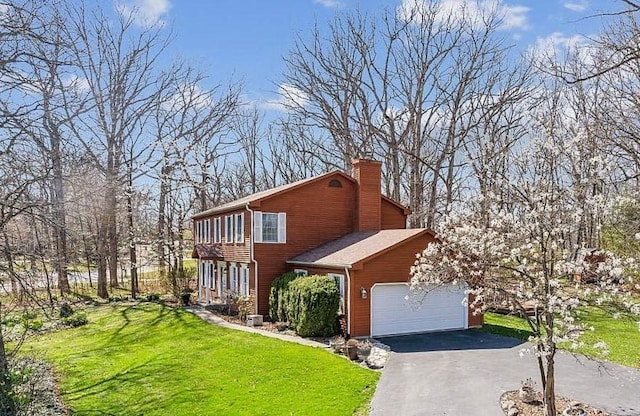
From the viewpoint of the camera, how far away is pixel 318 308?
15.8 meters

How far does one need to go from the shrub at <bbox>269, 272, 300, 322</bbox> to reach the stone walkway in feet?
3.22

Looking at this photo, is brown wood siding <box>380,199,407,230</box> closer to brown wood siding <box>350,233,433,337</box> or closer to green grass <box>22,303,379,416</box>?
brown wood siding <box>350,233,433,337</box>

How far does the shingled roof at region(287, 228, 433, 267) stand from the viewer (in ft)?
52.1

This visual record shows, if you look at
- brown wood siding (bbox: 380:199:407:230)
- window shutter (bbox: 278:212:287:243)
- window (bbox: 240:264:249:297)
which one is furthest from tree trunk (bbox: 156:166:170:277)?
brown wood siding (bbox: 380:199:407:230)

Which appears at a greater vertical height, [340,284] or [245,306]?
[340,284]

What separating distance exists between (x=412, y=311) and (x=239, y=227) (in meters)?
8.66

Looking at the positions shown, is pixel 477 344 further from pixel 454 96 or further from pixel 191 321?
pixel 454 96

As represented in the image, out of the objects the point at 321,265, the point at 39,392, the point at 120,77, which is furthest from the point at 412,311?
the point at 120,77

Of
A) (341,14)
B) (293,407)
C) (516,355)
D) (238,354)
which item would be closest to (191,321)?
(238,354)

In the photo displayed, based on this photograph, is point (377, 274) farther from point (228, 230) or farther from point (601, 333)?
point (228, 230)

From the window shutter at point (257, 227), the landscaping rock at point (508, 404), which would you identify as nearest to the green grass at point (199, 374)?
the landscaping rock at point (508, 404)

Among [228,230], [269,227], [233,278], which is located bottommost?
[233,278]

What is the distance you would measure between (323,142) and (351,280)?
2045cm

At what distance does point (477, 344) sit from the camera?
47.7 ft
